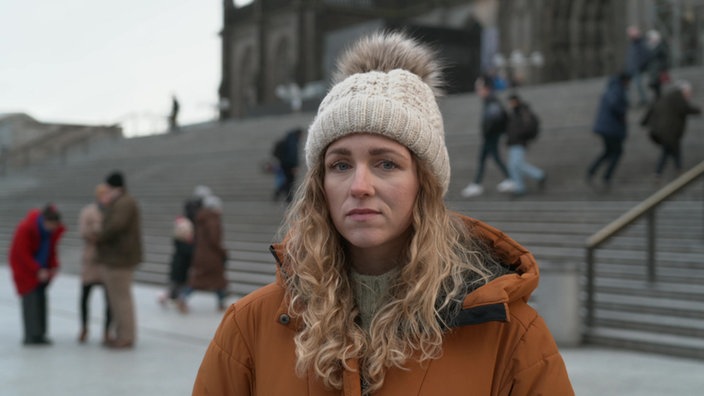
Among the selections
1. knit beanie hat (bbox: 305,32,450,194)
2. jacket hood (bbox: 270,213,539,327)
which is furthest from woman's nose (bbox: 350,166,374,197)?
jacket hood (bbox: 270,213,539,327)

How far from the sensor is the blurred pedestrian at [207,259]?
37.6 ft

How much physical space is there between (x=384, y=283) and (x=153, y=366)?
6161 millimetres

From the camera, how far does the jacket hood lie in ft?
6.11

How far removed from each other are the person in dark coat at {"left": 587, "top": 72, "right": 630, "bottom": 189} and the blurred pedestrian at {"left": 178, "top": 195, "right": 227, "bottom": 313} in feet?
19.3

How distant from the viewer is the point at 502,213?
43.0 ft

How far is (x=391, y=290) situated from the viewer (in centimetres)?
207

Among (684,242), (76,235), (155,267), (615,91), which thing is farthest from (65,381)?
(76,235)

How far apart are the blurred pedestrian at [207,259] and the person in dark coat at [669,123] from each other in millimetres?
6692

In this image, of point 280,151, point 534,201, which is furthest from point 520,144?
point 280,151

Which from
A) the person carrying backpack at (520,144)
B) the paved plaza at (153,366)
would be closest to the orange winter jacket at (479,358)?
the paved plaza at (153,366)

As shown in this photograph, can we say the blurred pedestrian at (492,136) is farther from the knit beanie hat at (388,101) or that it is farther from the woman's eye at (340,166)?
the woman's eye at (340,166)

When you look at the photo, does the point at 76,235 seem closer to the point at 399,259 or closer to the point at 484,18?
the point at 399,259

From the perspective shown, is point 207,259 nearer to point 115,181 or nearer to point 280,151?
point 115,181

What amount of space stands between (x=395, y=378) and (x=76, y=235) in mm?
19063
